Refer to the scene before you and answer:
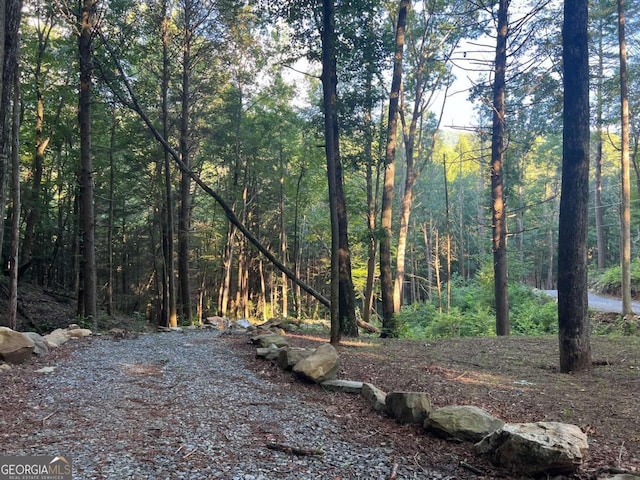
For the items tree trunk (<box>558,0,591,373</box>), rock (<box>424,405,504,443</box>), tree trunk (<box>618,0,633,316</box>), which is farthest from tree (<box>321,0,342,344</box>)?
tree trunk (<box>618,0,633,316</box>)

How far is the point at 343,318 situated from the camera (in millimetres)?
9531

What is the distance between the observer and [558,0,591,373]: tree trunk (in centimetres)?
618

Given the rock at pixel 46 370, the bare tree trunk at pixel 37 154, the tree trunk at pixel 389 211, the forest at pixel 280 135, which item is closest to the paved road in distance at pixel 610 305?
the forest at pixel 280 135

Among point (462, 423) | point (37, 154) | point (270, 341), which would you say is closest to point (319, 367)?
point (462, 423)

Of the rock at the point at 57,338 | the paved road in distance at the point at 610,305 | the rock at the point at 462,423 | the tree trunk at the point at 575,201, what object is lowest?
the paved road in distance at the point at 610,305

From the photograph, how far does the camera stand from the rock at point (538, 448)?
2.66 metres

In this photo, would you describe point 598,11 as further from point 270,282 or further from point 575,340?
point 270,282

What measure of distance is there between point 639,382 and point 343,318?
5.59 metres

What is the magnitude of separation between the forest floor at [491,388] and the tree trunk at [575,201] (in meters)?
0.55

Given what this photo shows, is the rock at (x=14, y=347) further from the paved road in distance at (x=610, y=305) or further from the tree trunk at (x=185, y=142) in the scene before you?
the paved road in distance at (x=610, y=305)

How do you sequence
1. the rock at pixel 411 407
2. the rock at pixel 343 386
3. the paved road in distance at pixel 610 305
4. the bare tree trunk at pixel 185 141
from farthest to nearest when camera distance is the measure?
the paved road in distance at pixel 610 305 < the bare tree trunk at pixel 185 141 < the rock at pixel 343 386 < the rock at pixel 411 407

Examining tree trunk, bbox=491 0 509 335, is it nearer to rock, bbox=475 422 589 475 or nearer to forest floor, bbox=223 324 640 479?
forest floor, bbox=223 324 640 479

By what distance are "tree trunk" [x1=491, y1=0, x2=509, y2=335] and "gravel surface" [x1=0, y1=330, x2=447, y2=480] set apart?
27.1 feet

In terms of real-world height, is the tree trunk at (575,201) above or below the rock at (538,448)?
above
